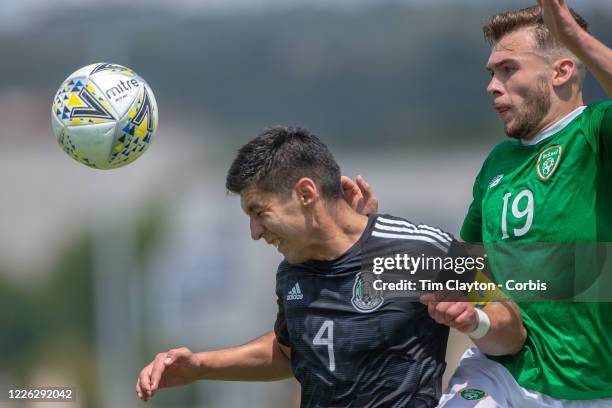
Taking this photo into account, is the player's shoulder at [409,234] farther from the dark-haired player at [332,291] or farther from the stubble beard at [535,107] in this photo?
the stubble beard at [535,107]

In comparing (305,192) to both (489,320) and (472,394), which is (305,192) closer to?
(489,320)

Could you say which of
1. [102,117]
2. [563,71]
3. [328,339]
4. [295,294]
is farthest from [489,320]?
[102,117]

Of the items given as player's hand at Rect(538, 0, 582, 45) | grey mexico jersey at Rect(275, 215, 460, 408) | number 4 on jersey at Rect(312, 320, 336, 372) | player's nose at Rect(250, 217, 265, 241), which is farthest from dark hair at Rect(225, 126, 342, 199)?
player's hand at Rect(538, 0, 582, 45)

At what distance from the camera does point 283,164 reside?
3.89 meters

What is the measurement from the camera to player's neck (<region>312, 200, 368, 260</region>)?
153 inches

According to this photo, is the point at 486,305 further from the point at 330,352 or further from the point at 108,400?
the point at 108,400

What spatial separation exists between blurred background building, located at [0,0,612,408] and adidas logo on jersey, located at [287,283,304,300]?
478 centimetres

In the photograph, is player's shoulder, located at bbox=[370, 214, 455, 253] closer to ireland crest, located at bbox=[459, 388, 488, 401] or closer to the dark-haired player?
the dark-haired player

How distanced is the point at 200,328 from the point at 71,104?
5879 mm

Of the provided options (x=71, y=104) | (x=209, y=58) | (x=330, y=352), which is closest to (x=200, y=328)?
(x=209, y=58)

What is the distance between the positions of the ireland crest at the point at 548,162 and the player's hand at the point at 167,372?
1538mm

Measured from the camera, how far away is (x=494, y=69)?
158 inches

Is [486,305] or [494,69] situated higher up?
[494,69]

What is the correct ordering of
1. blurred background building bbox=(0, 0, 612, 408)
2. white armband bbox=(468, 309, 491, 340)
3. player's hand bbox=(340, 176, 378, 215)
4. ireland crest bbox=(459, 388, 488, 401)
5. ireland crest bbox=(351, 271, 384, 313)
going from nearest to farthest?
white armband bbox=(468, 309, 491, 340) < ireland crest bbox=(459, 388, 488, 401) < ireland crest bbox=(351, 271, 384, 313) < player's hand bbox=(340, 176, 378, 215) < blurred background building bbox=(0, 0, 612, 408)
